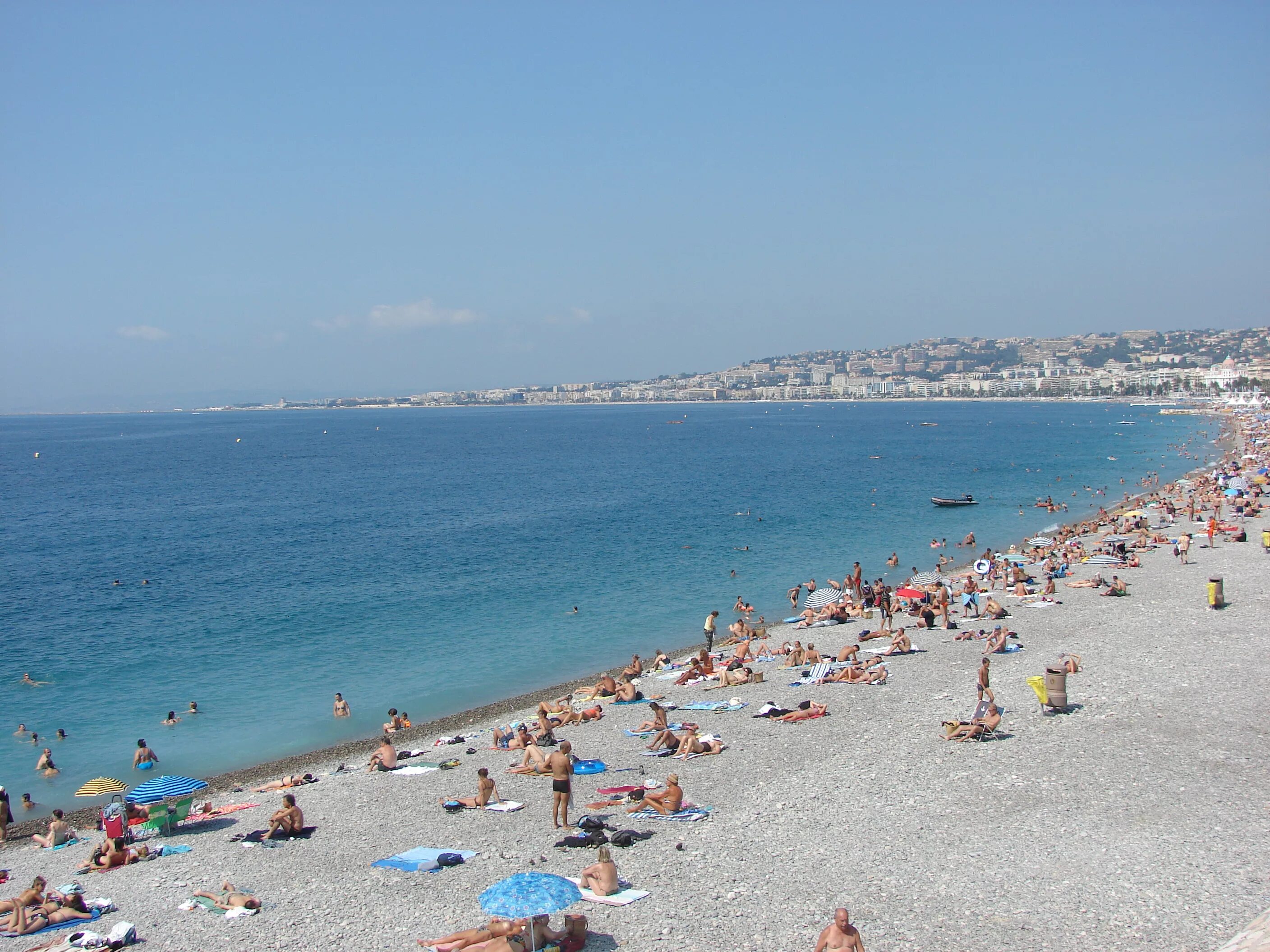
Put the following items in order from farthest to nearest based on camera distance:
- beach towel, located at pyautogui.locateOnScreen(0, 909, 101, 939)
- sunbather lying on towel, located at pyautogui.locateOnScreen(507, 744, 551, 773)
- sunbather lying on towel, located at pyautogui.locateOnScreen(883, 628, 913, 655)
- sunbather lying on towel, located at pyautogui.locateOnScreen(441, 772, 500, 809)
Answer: sunbather lying on towel, located at pyautogui.locateOnScreen(883, 628, 913, 655), sunbather lying on towel, located at pyautogui.locateOnScreen(507, 744, 551, 773), sunbather lying on towel, located at pyautogui.locateOnScreen(441, 772, 500, 809), beach towel, located at pyautogui.locateOnScreen(0, 909, 101, 939)

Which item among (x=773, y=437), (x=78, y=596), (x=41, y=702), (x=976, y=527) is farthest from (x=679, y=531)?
(x=773, y=437)

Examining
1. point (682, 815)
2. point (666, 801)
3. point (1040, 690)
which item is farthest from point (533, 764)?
point (1040, 690)

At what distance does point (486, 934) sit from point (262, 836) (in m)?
5.84

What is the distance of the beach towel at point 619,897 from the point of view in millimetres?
10234

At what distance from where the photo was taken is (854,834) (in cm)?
1193

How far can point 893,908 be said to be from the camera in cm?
988

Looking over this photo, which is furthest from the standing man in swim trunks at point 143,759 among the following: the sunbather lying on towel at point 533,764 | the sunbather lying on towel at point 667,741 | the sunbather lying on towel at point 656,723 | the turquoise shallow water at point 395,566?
the sunbather lying on towel at point 667,741

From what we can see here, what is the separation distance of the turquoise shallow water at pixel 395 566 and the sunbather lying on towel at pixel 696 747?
337 inches

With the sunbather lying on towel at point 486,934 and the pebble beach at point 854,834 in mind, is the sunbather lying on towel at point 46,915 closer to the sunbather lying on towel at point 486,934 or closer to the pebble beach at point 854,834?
the pebble beach at point 854,834

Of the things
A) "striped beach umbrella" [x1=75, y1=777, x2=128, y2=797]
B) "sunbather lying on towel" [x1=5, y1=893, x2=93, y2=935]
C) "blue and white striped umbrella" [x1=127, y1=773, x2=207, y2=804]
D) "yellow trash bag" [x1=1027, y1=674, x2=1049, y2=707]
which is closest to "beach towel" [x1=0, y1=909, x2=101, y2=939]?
"sunbather lying on towel" [x1=5, y1=893, x2=93, y2=935]

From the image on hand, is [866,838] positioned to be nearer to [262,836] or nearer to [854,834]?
[854,834]

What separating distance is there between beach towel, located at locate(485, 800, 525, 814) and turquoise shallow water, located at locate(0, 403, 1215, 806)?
321 inches

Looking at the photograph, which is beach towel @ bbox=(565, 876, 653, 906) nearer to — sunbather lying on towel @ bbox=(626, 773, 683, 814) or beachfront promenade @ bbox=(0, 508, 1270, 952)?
beachfront promenade @ bbox=(0, 508, 1270, 952)

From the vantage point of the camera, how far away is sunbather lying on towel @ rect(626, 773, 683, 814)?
12.8 m
